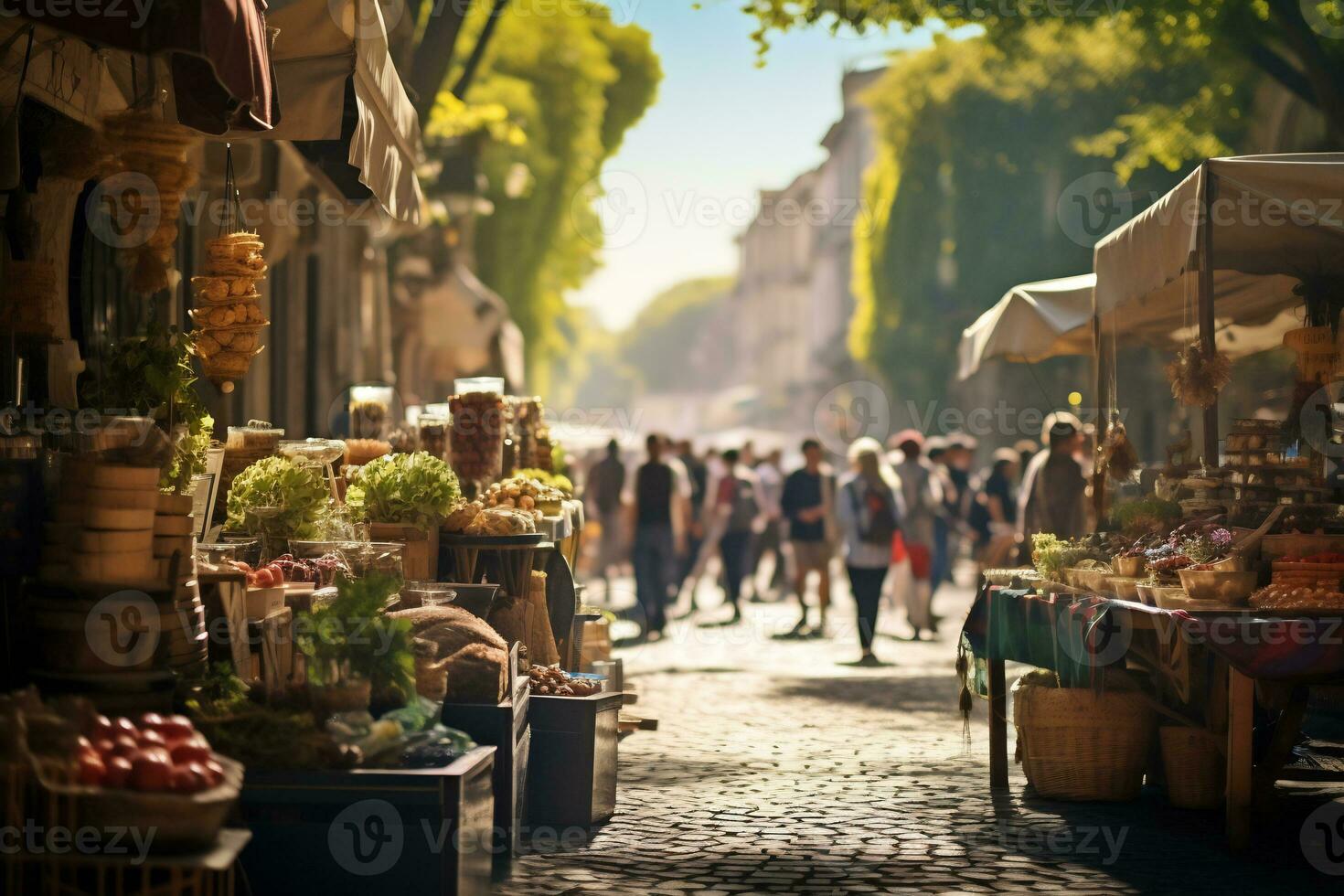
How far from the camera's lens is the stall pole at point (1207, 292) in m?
9.11

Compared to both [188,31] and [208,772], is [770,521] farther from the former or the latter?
[208,772]

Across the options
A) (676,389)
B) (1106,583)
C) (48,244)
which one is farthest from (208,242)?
(676,389)

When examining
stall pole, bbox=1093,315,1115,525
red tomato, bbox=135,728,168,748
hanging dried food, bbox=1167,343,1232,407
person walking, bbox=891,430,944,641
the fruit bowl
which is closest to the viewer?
the fruit bowl

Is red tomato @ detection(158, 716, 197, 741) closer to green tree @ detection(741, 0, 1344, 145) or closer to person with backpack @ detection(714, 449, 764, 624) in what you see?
green tree @ detection(741, 0, 1344, 145)

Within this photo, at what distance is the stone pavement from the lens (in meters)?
7.18

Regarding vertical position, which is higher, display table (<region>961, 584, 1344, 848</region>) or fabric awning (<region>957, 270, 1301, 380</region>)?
fabric awning (<region>957, 270, 1301, 380</region>)

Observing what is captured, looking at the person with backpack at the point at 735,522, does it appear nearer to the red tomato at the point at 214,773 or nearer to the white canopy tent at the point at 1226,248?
the white canopy tent at the point at 1226,248

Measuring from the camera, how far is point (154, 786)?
5078mm

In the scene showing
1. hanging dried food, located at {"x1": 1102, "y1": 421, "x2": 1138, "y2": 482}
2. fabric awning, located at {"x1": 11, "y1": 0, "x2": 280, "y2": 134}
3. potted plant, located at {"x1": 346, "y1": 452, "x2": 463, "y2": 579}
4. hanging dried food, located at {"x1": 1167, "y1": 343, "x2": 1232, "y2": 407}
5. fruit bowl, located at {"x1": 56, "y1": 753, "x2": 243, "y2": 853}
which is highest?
fabric awning, located at {"x1": 11, "y1": 0, "x2": 280, "y2": 134}

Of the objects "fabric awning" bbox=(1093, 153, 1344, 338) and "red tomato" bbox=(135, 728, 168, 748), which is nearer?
"red tomato" bbox=(135, 728, 168, 748)

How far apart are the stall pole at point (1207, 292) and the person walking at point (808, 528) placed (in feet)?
26.9

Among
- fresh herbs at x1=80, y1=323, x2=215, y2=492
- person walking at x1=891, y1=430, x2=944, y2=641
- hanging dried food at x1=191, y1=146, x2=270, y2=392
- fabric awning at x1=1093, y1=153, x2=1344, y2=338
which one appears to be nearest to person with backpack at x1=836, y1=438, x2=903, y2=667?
person walking at x1=891, y1=430, x2=944, y2=641

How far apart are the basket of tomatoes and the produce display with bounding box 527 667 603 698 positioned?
10.7ft

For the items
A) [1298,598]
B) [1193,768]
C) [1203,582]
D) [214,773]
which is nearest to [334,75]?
[214,773]
